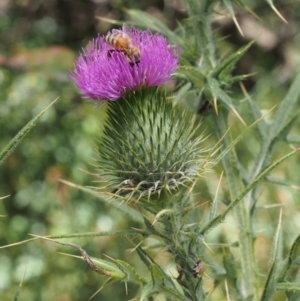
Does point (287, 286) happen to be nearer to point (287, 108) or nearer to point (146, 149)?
point (146, 149)

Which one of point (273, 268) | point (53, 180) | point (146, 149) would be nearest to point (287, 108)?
point (146, 149)

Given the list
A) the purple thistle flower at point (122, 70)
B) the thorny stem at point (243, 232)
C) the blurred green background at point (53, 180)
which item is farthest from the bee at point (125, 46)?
the blurred green background at point (53, 180)

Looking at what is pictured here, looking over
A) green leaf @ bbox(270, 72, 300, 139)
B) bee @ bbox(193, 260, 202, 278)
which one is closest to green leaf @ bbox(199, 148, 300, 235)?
bee @ bbox(193, 260, 202, 278)

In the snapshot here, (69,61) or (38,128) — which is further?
(38,128)

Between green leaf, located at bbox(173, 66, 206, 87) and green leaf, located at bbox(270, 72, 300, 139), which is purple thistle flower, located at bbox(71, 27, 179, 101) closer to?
green leaf, located at bbox(173, 66, 206, 87)

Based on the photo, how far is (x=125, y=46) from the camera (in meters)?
1.90

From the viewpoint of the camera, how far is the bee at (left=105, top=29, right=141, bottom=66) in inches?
74.3

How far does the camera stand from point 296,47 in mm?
5375

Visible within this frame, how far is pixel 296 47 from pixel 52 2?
2236mm

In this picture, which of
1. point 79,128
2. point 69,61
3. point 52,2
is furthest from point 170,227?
point 52,2

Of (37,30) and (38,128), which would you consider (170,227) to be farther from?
(37,30)

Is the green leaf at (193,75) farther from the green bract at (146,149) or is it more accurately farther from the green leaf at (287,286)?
the green leaf at (287,286)

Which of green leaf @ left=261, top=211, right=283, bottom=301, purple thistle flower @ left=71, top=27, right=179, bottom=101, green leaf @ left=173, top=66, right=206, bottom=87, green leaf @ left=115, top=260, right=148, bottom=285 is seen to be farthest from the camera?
green leaf @ left=173, top=66, right=206, bottom=87

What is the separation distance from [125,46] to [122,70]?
84mm
